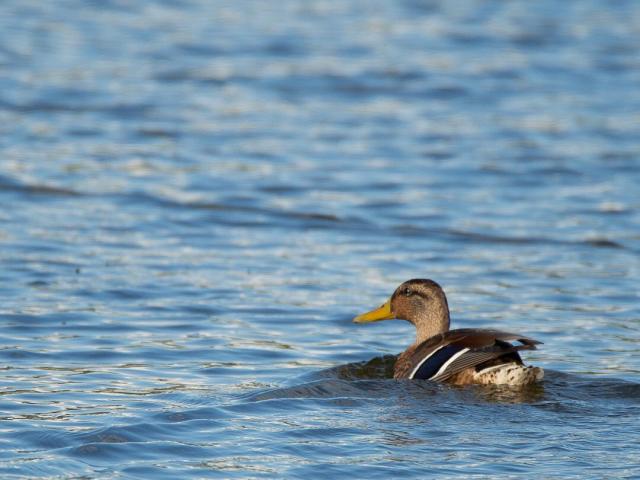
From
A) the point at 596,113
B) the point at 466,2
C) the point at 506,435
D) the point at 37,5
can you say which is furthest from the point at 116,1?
the point at 506,435

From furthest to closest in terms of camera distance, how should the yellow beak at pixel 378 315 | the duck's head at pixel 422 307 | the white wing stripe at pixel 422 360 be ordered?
the yellow beak at pixel 378 315
the duck's head at pixel 422 307
the white wing stripe at pixel 422 360

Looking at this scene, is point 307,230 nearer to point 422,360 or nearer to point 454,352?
point 422,360

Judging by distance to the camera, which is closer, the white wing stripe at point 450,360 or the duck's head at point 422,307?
the white wing stripe at point 450,360

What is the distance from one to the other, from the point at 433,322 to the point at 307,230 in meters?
4.12

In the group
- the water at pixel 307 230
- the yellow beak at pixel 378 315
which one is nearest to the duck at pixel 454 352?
the water at pixel 307 230

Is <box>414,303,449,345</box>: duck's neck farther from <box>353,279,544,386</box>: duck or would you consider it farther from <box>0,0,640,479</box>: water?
<box>0,0,640,479</box>: water

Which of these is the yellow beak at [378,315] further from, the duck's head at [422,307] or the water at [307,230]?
the water at [307,230]

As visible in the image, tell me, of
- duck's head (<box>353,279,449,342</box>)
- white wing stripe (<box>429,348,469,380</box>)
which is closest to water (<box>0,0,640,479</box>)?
white wing stripe (<box>429,348,469,380</box>)

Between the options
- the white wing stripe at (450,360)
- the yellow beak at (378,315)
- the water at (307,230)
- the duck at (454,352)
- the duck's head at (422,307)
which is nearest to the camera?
the water at (307,230)

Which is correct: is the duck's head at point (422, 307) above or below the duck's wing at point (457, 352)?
above

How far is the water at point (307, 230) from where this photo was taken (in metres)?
7.67

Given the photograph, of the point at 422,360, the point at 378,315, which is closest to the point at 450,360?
the point at 422,360

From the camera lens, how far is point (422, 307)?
9883mm

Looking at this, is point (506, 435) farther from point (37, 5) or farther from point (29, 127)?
point (37, 5)
